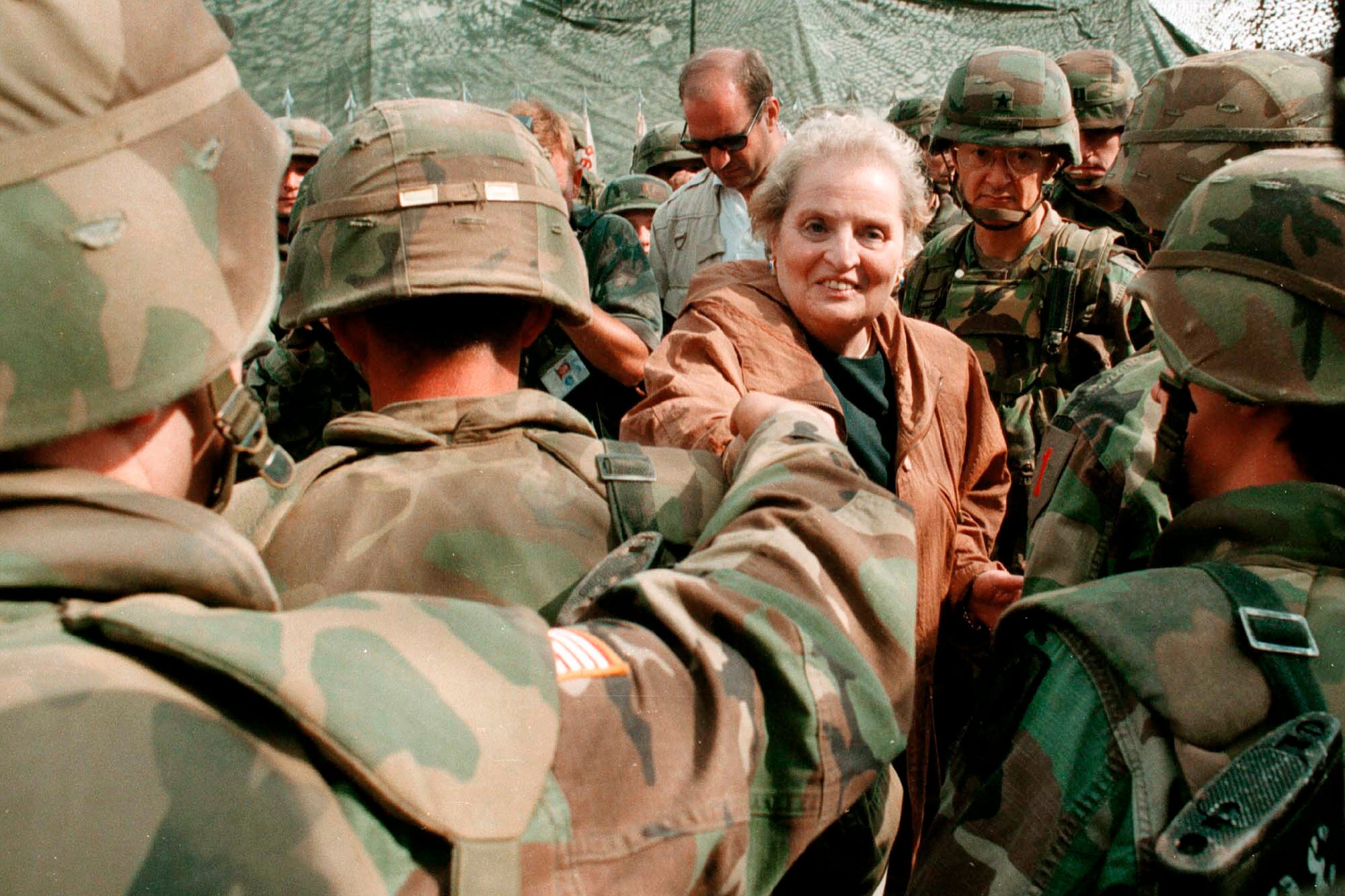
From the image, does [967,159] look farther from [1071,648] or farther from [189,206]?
[189,206]

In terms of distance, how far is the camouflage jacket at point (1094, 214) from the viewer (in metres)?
5.78

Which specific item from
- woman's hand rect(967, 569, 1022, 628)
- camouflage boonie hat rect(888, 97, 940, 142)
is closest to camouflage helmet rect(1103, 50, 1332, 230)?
woman's hand rect(967, 569, 1022, 628)

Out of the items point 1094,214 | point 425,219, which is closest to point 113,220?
point 425,219

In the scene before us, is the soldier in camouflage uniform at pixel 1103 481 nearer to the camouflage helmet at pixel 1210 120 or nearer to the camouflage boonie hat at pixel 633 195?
the camouflage helmet at pixel 1210 120

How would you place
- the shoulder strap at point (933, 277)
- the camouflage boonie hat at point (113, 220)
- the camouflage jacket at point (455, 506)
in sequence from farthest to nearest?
the shoulder strap at point (933, 277) < the camouflage jacket at point (455, 506) < the camouflage boonie hat at point (113, 220)

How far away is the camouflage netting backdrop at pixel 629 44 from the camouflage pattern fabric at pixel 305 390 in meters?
5.93

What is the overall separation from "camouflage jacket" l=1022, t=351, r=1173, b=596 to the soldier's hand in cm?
82

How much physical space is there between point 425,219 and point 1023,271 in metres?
3.34

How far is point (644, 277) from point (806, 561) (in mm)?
3085

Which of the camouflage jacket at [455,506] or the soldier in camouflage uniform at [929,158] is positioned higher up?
the camouflage jacket at [455,506]

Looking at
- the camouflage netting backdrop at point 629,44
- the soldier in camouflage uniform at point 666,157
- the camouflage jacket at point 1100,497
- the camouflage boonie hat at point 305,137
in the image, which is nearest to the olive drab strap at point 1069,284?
the camouflage jacket at point 1100,497

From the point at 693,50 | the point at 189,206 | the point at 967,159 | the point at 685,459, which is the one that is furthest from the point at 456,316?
the point at 693,50

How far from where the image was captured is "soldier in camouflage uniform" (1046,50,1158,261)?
6.00 meters

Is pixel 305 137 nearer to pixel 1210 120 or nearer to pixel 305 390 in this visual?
pixel 305 390
